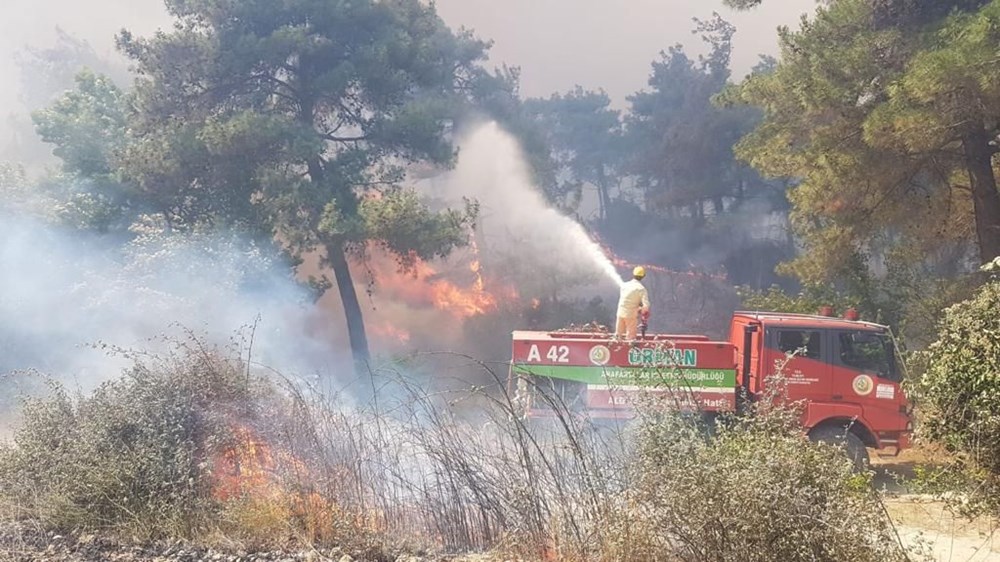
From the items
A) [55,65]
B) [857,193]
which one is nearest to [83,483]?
[857,193]

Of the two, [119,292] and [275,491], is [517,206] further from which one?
[275,491]

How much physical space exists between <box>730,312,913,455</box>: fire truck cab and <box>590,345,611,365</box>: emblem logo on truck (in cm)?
184

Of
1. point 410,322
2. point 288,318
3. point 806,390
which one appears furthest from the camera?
point 410,322

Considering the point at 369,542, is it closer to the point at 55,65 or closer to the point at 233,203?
the point at 233,203

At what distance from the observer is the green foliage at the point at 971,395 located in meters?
4.66

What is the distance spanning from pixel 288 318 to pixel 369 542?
1383 centimetres

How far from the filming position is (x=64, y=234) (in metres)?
16.9

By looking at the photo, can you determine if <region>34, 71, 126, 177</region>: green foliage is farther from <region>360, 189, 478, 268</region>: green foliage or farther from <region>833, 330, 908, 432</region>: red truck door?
<region>833, 330, 908, 432</region>: red truck door

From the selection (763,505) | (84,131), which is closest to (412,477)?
(763,505)

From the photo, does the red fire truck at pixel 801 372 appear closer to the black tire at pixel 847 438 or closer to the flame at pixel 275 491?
the black tire at pixel 847 438

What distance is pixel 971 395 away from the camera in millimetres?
4836

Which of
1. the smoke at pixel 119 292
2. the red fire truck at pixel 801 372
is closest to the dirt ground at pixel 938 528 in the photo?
the red fire truck at pixel 801 372

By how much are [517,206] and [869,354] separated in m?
16.7

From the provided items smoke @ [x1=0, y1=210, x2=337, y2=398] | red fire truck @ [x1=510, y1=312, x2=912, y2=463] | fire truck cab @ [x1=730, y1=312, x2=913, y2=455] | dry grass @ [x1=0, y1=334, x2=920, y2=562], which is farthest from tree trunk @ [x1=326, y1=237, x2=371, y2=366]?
fire truck cab @ [x1=730, y1=312, x2=913, y2=455]
